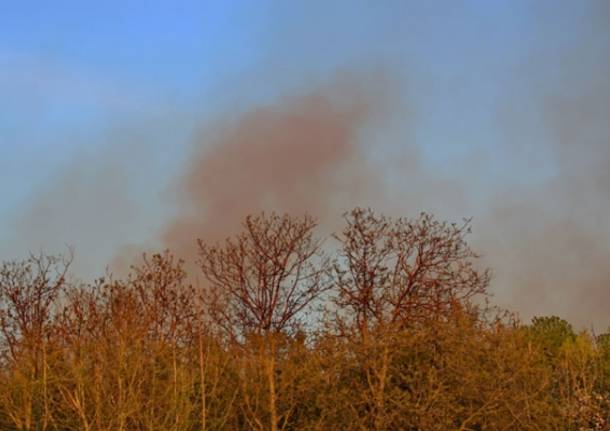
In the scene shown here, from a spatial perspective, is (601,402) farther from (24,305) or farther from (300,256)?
(24,305)

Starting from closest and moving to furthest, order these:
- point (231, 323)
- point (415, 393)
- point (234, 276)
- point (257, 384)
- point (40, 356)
Result: 1. point (415, 393)
2. point (257, 384)
3. point (40, 356)
4. point (231, 323)
5. point (234, 276)

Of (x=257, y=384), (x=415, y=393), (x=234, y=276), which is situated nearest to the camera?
Answer: (x=415, y=393)

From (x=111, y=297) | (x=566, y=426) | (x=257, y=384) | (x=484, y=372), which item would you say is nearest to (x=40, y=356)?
(x=111, y=297)

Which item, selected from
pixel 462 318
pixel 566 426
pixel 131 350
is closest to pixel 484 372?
pixel 462 318

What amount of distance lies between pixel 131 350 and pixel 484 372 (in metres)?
8.68

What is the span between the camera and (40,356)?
90.4ft

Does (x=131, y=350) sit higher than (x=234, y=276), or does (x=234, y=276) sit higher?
(x=234, y=276)

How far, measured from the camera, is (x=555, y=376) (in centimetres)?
4038

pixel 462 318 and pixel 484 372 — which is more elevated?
pixel 462 318

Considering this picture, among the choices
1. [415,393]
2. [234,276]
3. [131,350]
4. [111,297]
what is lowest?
[415,393]

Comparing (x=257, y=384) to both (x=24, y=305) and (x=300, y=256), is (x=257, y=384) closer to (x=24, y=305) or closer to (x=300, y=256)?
(x=300, y=256)

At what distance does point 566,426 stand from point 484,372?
11424 mm

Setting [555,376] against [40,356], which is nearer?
[40,356]

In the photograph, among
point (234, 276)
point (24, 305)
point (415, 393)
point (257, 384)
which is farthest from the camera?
point (24, 305)
